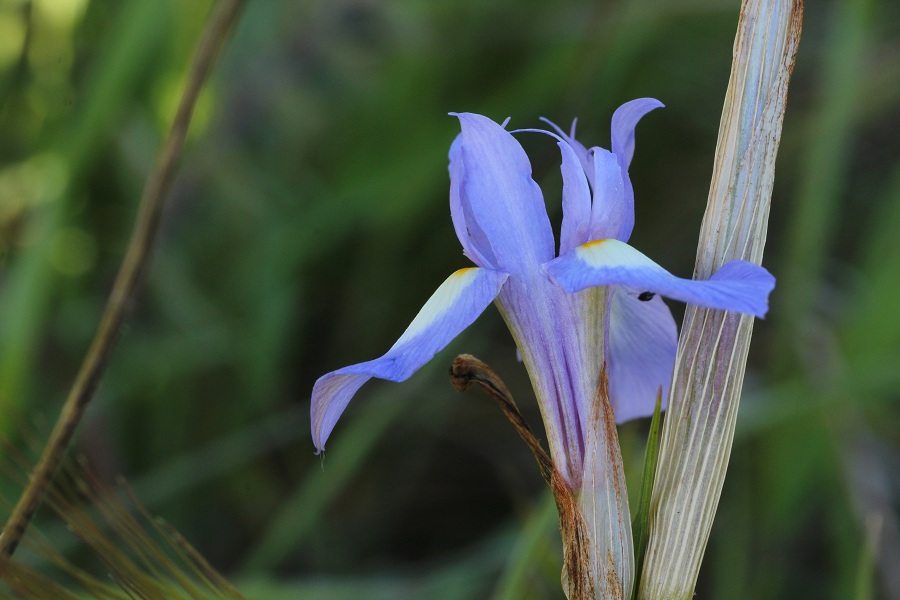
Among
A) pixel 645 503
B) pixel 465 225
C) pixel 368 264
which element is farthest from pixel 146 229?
pixel 368 264

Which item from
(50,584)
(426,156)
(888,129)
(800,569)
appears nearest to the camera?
(50,584)

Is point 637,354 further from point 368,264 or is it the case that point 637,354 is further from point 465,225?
point 368,264

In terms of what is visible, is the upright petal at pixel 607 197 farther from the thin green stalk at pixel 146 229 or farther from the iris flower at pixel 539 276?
the thin green stalk at pixel 146 229

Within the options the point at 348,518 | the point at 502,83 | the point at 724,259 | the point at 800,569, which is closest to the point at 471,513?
the point at 348,518

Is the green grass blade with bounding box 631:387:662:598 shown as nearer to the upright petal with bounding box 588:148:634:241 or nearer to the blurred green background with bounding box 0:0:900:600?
the upright petal with bounding box 588:148:634:241

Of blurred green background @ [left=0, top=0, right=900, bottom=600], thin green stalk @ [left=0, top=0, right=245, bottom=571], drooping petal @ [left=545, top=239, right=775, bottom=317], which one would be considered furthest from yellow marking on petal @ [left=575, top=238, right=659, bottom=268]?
A: blurred green background @ [left=0, top=0, right=900, bottom=600]

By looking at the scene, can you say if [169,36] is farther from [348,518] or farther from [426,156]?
[348,518]
